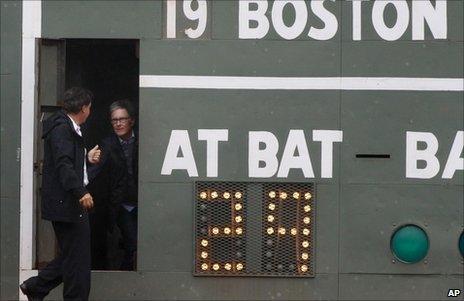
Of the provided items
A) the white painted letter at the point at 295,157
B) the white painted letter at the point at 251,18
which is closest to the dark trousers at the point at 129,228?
the white painted letter at the point at 295,157

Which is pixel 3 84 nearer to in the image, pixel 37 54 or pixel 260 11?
pixel 37 54

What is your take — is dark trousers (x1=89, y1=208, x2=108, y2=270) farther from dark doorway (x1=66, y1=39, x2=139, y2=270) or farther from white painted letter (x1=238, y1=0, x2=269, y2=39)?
white painted letter (x1=238, y1=0, x2=269, y2=39)

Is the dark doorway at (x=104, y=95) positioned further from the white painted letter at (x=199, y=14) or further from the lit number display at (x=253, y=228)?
the lit number display at (x=253, y=228)

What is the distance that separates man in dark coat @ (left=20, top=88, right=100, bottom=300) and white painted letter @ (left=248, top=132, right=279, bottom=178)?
1192mm

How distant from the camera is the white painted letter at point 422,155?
305 inches

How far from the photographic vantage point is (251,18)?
779 centimetres

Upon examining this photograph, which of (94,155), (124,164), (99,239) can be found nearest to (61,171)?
(94,155)

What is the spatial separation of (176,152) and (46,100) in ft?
3.46

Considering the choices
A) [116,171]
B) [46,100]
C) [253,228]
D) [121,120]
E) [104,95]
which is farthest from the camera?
[104,95]

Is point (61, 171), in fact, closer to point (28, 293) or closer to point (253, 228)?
point (28, 293)

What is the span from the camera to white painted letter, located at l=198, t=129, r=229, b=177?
7.77 meters

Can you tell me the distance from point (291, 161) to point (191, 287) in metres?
1.17

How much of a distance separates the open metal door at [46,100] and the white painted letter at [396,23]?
2288 mm

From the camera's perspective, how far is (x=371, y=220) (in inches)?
306
